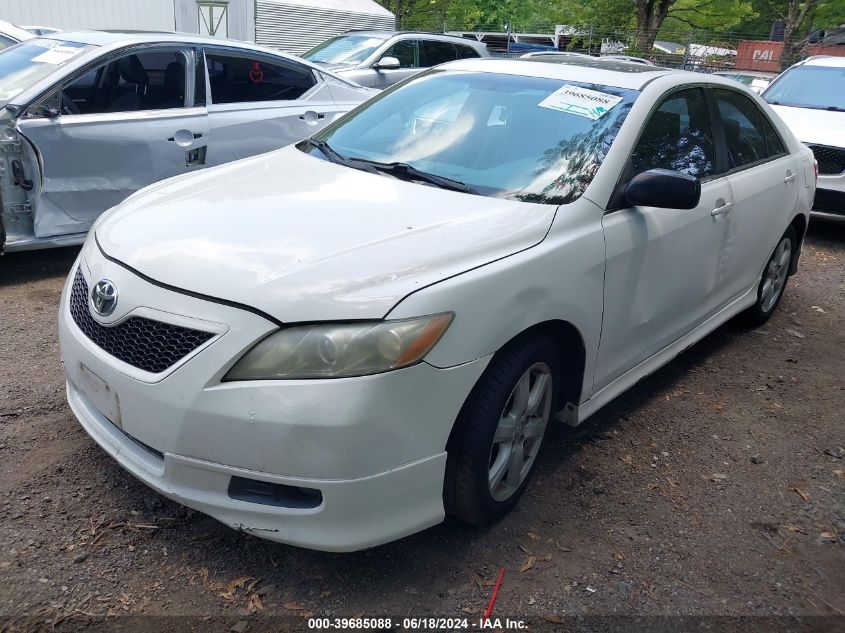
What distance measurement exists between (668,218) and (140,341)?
7.57ft

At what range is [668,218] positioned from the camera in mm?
3545

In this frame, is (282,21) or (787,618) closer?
(787,618)

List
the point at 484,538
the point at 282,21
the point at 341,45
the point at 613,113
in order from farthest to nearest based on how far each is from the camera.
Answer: the point at 282,21 → the point at 341,45 → the point at 613,113 → the point at 484,538

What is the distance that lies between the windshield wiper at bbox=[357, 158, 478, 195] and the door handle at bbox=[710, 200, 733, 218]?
1427 millimetres

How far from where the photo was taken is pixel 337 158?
12.1 feet

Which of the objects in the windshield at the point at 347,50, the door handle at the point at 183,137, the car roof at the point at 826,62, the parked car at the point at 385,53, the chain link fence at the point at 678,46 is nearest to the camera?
the door handle at the point at 183,137

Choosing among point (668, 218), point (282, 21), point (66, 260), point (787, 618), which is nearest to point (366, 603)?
point (787, 618)

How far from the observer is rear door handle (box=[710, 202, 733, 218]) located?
3920mm

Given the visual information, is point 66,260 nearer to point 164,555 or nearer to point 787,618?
point 164,555

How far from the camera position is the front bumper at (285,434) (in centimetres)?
229

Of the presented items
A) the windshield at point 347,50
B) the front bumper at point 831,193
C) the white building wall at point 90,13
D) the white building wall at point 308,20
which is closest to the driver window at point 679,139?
the front bumper at point 831,193

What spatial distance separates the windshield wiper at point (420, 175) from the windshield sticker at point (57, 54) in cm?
305

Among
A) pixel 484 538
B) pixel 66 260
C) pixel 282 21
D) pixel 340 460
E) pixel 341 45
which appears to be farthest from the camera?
pixel 282 21

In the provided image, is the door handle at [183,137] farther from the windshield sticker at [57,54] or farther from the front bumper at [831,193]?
the front bumper at [831,193]
